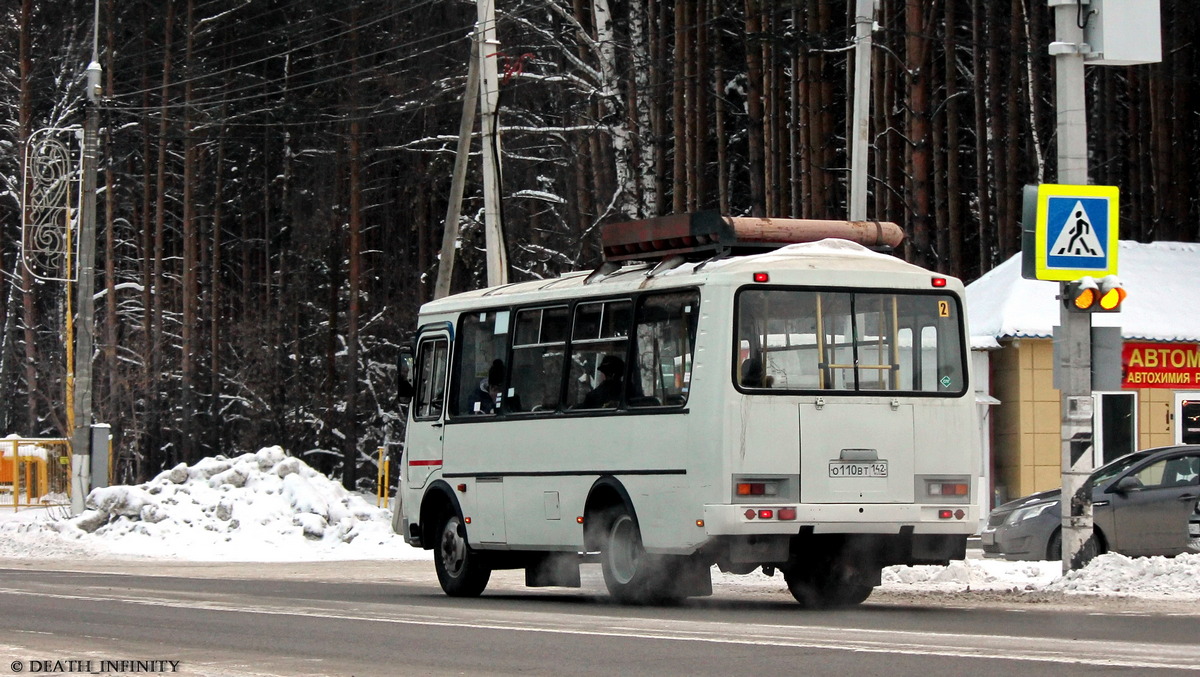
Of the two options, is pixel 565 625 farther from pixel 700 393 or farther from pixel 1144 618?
pixel 1144 618

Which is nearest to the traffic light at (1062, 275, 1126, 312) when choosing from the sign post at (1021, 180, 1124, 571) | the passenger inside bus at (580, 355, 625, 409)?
the sign post at (1021, 180, 1124, 571)

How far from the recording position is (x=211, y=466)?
102 feet

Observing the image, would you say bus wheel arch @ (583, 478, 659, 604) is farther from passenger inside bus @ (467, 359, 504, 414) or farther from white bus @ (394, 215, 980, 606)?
passenger inside bus @ (467, 359, 504, 414)

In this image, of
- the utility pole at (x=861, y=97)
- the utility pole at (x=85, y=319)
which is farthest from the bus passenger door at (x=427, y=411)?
the utility pole at (x=85, y=319)

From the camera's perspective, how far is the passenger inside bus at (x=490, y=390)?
56.3ft

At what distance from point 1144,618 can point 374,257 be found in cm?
4648

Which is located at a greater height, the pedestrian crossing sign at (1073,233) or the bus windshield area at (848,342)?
the pedestrian crossing sign at (1073,233)

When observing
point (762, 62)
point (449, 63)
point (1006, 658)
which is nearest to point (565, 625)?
point (1006, 658)

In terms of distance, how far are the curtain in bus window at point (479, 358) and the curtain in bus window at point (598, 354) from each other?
4.15ft

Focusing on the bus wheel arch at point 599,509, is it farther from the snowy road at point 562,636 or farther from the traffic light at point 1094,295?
the traffic light at point 1094,295

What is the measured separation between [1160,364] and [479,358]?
Answer: 46.4ft

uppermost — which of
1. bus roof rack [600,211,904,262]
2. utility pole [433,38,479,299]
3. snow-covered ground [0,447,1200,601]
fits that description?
utility pole [433,38,479,299]

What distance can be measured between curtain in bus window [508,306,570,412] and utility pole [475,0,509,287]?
9.11 meters

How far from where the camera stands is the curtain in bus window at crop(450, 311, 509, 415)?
56.5 feet
